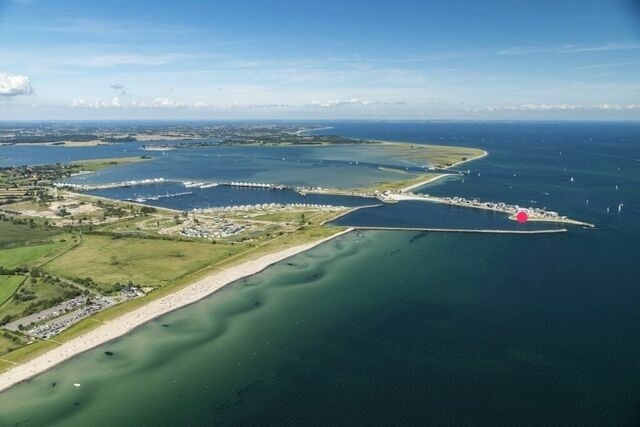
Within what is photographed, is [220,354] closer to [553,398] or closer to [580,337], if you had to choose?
[553,398]

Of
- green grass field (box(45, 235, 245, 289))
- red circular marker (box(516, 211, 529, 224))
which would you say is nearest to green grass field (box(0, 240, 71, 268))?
green grass field (box(45, 235, 245, 289))

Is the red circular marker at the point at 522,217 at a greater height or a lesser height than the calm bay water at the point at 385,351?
greater

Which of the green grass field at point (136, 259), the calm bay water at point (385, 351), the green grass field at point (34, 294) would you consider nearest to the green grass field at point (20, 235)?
the green grass field at point (136, 259)

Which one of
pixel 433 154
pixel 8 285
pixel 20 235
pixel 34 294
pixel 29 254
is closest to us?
pixel 34 294

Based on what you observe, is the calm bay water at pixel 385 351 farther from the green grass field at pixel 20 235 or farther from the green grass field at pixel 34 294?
the green grass field at pixel 20 235

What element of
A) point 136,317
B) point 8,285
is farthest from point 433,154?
point 8,285

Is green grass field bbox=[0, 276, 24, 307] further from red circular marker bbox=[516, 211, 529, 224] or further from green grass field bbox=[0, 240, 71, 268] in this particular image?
red circular marker bbox=[516, 211, 529, 224]

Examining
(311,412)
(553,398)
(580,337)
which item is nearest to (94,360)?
(311,412)

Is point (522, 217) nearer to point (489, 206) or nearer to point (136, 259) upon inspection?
point (489, 206)
